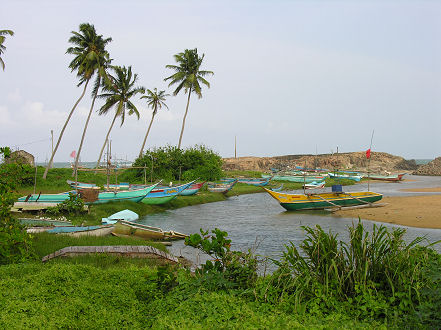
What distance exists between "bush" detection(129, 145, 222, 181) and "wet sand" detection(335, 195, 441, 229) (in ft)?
65.5

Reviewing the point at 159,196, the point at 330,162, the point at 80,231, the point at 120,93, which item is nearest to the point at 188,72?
the point at 120,93

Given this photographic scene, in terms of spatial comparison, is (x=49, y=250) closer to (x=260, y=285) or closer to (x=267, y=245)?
(x=260, y=285)

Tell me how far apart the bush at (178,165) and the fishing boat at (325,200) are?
1609 cm

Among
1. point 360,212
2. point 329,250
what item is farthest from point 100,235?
point 360,212

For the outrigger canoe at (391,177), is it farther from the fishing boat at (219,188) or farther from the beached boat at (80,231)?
the beached boat at (80,231)

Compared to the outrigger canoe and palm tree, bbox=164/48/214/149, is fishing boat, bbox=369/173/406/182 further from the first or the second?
palm tree, bbox=164/48/214/149

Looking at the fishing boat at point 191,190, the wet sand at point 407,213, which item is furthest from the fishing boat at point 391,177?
the fishing boat at point 191,190

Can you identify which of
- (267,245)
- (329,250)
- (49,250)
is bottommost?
(267,245)

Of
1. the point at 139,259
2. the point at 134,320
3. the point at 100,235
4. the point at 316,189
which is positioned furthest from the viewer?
the point at 316,189

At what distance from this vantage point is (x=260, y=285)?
604 centimetres

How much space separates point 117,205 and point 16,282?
17.2 m

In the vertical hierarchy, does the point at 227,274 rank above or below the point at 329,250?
below

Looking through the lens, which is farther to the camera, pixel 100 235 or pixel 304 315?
pixel 100 235

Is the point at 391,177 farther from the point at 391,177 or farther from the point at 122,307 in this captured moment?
the point at 122,307
